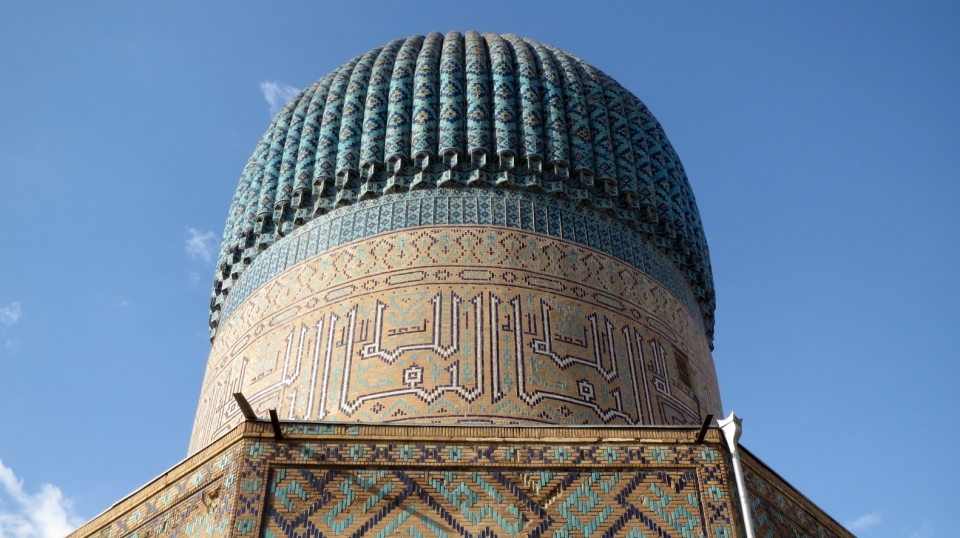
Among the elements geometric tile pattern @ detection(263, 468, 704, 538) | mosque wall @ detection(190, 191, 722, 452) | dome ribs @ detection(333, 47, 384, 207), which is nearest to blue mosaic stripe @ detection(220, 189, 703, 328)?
mosque wall @ detection(190, 191, 722, 452)

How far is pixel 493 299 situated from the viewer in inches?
211

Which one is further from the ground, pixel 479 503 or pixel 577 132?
pixel 577 132

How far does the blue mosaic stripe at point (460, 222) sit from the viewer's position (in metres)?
5.81

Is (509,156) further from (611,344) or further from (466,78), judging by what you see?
(611,344)

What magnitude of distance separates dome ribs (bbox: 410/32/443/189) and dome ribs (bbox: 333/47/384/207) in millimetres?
377

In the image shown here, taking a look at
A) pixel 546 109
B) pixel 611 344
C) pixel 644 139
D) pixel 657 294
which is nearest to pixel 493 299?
pixel 611 344

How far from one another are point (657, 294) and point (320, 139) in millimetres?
2443

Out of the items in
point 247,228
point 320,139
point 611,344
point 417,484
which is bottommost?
point 417,484

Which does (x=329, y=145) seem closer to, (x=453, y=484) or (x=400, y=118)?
(x=400, y=118)

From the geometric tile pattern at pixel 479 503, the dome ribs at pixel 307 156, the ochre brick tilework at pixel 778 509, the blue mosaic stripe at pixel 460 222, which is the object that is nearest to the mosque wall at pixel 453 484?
the geometric tile pattern at pixel 479 503

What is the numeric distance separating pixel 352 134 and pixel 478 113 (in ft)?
2.77

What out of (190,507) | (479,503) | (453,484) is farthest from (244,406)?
(479,503)

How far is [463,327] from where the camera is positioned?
5180mm

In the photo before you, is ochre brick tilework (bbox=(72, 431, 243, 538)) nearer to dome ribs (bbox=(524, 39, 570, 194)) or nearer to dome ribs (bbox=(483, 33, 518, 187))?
dome ribs (bbox=(483, 33, 518, 187))
